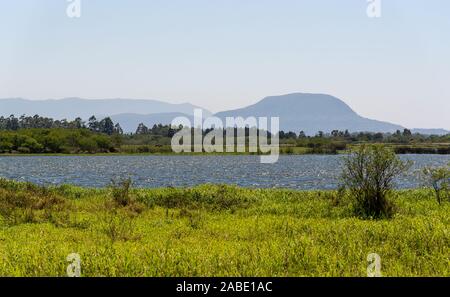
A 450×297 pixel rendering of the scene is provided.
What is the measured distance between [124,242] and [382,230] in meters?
8.58

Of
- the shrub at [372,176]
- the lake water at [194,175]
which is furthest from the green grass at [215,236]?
the lake water at [194,175]

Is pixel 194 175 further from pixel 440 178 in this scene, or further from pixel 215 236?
pixel 215 236

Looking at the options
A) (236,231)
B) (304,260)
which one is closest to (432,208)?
(236,231)

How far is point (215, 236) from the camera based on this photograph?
17016 millimetres

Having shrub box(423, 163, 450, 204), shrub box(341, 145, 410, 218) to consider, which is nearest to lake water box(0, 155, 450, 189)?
shrub box(423, 163, 450, 204)

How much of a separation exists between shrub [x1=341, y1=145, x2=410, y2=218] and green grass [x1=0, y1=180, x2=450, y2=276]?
2.67ft

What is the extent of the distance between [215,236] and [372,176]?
31.6 ft

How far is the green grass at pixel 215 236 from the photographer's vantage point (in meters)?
11.1

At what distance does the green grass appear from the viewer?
11086 mm

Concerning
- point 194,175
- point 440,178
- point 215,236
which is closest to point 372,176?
point 440,178

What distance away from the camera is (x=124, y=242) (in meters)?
15.4

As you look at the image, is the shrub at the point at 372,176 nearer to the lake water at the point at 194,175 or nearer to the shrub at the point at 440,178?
the shrub at the point at 440,178

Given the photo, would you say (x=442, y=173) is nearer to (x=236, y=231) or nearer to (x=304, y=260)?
(x=236, y=231)

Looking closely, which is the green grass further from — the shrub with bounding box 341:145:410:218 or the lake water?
the lake water
